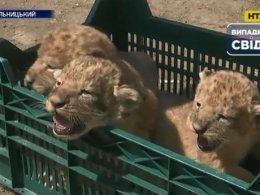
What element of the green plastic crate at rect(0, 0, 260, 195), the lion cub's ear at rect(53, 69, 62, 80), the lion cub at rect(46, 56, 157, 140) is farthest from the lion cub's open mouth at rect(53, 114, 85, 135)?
the lion cub's ear at rect(53, 69, 62, 80)

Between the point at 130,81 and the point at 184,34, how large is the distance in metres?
1.18

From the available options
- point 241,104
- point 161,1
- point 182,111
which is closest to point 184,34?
A: point 182,111

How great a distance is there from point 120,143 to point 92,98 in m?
0.41

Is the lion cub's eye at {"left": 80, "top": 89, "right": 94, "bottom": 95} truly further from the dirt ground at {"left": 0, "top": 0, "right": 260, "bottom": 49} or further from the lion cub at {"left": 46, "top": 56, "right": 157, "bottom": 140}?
the dirt ground at {"left": 0, "top": 0, "right": 260, "bottom": 49}

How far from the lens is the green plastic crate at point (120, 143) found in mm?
4348

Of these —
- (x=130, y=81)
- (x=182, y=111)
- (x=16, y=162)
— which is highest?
(x=130, y=81)

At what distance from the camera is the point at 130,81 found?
5.16 metres

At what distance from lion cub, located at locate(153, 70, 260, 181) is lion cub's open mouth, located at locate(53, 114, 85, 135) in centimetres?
77

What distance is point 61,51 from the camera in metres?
5.35

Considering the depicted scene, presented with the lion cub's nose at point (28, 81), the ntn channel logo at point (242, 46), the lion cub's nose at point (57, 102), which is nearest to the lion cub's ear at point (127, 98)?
the lion cub's nose at point (57, 102)

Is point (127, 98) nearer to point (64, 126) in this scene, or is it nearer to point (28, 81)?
point (64, 126)

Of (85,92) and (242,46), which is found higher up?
(85,92)

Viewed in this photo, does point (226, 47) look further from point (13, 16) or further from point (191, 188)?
point (13, 16)

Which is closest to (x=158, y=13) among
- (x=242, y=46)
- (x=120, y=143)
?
(x=242, y=46)
